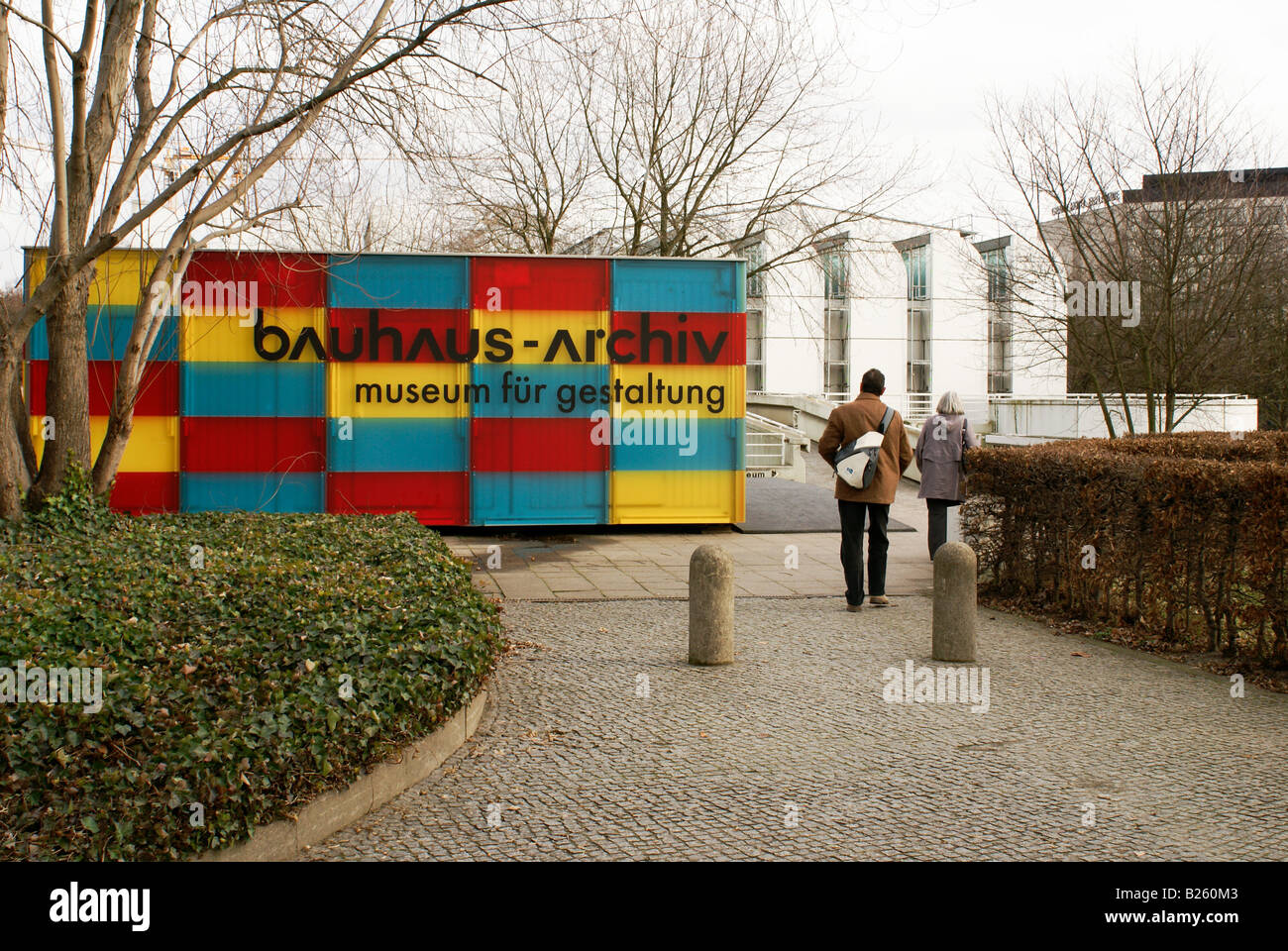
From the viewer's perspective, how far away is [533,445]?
13.5 metres

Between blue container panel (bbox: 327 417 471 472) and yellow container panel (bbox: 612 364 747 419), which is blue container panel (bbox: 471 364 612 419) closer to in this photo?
yellow container panel (bbox: 612 364 747 419)

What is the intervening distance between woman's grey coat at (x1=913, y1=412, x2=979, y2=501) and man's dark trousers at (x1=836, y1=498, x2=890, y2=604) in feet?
7.49

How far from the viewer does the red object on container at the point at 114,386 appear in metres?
12.6

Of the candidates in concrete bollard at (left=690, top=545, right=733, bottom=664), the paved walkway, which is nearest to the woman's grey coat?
the paved walkway

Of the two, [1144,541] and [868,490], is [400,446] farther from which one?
[1144,541]

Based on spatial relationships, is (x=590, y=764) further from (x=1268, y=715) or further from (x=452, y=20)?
(x=452, y=20)

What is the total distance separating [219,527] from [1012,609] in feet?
20.7

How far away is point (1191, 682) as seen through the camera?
7.03 m

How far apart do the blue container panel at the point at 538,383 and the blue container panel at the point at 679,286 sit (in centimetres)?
86

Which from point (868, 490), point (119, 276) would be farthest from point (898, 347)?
point (868, 490)

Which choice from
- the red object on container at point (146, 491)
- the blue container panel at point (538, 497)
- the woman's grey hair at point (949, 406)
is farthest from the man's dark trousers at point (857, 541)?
the red object on container at point (146, 491)

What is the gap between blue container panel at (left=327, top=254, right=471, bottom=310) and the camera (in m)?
13.1

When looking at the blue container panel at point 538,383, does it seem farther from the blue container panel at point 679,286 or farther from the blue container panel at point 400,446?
the blue container panel at point 679,286
